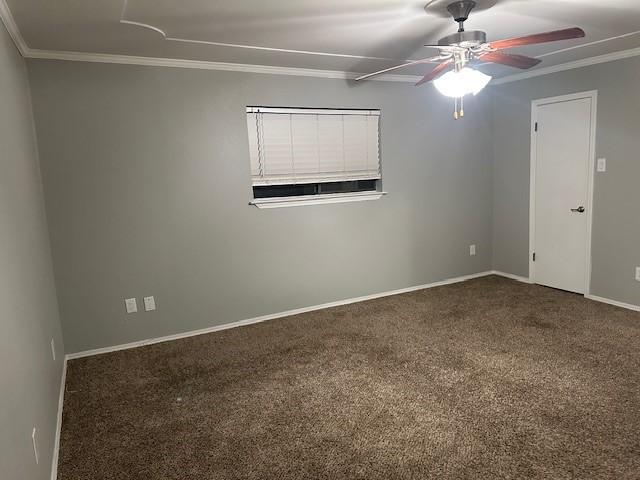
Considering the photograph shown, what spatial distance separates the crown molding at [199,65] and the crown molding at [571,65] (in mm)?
1108

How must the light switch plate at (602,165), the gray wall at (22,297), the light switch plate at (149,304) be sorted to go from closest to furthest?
the gray wall at (22,297) < the light switch plate at (149,304) < the light switch plate at (602,165)

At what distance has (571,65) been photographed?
4.30m

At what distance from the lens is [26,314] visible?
2.17 meters

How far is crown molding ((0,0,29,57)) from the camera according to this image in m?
2.34

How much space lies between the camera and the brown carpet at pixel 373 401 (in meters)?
2.19

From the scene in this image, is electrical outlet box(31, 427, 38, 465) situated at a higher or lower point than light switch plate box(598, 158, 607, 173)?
lower

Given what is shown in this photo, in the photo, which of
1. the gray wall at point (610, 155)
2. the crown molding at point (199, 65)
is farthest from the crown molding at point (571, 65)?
the crown molding at point (199, 65)

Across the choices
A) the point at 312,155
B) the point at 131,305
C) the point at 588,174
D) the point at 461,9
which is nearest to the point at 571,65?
the point at 588,174

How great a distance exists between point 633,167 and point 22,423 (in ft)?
15.6

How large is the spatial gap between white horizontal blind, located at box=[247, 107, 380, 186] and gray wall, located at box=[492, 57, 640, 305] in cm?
168

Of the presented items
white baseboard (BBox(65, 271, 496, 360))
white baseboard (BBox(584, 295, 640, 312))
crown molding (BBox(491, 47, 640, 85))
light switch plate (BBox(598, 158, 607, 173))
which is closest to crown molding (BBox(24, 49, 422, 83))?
crown molding (BBox(491, 47, 640, 85))

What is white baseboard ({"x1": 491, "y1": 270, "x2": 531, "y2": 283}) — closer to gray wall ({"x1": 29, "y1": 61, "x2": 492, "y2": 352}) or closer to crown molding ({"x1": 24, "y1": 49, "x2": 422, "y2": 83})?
gray wall ({"x1": 29, "y1": 61, "x2": 492, "y2": 352})

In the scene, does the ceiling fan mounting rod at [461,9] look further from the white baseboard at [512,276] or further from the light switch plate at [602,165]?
the white baseboard at [512,276]

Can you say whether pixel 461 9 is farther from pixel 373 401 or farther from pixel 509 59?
pixel 373 401
